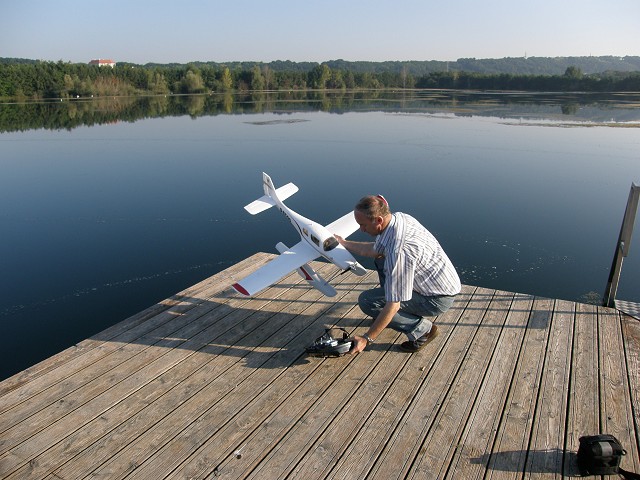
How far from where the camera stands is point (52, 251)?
941cm

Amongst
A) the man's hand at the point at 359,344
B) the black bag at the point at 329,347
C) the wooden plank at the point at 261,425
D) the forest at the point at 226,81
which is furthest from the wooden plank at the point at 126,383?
the forest at the point at 226,81

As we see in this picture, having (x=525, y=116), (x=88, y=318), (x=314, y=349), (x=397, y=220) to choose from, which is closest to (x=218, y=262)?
(x=88, y=318)

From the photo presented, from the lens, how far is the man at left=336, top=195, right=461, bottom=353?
11.1ft

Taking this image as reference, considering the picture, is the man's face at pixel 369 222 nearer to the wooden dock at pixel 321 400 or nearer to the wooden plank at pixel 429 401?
the wooden dock at pixel 321 400

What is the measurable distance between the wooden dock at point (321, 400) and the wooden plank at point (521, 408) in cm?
1

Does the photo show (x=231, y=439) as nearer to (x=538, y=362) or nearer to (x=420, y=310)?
(x=420, y=310)

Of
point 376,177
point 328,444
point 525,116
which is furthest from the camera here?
point 525,116

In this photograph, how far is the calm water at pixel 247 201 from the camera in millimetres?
7723

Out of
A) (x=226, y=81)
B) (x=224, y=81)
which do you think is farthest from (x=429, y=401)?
(x=226, y=81)

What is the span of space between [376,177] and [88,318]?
10.2 m

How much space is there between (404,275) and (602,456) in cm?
165

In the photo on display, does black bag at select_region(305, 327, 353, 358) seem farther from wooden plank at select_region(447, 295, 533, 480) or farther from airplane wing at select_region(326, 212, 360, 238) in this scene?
airplane wing at select_region(326, 212, 360, 238)

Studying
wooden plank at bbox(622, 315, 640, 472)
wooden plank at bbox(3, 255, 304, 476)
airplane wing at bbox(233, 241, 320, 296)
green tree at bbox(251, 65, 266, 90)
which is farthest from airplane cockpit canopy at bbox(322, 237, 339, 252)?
green tree at bbox(251, 65, 266, 90)

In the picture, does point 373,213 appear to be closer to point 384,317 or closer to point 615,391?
point 384,317
